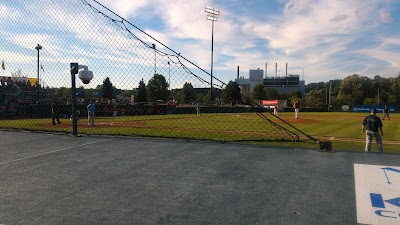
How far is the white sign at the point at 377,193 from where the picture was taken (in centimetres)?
296

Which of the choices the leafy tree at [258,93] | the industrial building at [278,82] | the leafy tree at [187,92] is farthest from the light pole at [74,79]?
the industrial building at [278,82]

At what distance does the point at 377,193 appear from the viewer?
138 inches

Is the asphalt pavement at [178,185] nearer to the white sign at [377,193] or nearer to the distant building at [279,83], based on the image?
the white sign at [377,193]

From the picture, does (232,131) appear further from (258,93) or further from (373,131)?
(258,93)

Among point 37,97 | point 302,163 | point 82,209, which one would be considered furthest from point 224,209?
point 37,97

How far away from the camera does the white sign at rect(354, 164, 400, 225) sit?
2.96 meters

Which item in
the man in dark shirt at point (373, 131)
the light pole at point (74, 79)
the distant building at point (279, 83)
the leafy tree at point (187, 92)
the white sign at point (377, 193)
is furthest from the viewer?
the distant building at point (279, 83)

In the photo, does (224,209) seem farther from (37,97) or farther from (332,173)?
(37,97)

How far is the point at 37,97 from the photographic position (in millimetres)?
25484

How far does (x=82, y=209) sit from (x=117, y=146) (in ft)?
10.9

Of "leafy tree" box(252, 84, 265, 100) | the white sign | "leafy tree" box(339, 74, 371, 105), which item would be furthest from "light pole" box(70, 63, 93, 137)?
"leafy tree" box(252, 84, 265, 100)

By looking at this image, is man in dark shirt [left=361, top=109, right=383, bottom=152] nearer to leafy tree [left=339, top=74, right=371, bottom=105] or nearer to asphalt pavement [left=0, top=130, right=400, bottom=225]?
asphalt pavement [left=0, top=130, right=400, bottom=225]

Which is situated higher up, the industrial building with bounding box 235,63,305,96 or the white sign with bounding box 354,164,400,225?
the industrial building with bounding box 235,63,305,96

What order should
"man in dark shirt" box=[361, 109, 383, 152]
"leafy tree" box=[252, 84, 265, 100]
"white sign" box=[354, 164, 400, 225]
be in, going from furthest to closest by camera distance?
"leafy tree" box=[252, 84, 265, 100], "man in dark shirt" box=[361, 109, 383, 152], "white sign" box=[354, 164, 400, 225]
